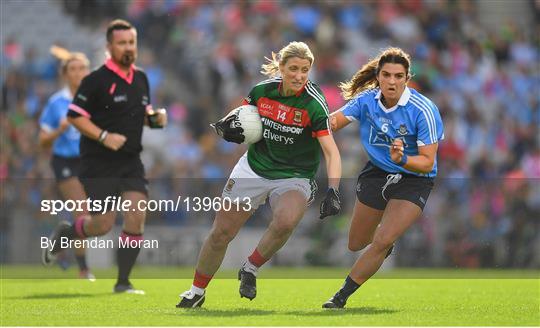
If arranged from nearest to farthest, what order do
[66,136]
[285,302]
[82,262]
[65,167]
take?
[285,302]
[82,262]
[65,167]
[66,136]

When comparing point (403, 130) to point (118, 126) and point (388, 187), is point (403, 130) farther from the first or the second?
point (118, 126)

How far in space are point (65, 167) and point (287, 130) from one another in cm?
511

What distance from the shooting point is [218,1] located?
22094 mm

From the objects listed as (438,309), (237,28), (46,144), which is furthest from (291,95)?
(237,28)

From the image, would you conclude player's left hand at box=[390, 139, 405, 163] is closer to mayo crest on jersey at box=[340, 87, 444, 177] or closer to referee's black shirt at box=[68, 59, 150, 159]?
mayo crest on jersey at box=[340, 87, 444, 177]

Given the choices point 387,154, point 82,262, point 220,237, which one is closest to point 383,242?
point 387,154

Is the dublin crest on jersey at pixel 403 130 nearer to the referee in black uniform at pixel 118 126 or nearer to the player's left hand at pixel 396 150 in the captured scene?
the player's left hand at pixel 396 150

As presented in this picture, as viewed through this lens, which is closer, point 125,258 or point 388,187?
point 388,187

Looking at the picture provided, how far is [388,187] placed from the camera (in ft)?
31.7

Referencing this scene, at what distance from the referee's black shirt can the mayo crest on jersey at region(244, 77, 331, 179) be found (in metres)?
2.32

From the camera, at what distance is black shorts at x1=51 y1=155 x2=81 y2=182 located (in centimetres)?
1369

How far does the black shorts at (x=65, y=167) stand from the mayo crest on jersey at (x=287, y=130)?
4643 mm

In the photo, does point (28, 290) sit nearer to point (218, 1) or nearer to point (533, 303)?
point (533, 303)

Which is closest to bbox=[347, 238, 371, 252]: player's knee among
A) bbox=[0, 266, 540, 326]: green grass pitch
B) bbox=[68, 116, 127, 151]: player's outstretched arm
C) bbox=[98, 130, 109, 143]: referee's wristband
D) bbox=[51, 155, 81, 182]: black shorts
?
bbox=[0, 266, 540, 326]: green grass pitch
